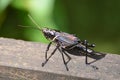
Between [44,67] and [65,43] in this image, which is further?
[65,43]

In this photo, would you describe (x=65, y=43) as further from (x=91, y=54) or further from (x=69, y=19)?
(x=69, y=19)

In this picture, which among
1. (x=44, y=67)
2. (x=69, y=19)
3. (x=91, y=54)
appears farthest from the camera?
(x=69, y=19)

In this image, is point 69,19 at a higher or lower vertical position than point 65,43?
lower

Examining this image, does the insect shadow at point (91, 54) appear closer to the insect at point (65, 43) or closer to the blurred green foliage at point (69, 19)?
the insect at point (65, 43)

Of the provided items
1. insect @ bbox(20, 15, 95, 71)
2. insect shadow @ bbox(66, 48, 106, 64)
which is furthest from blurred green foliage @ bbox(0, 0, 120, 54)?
insect shadow @ bbox(66, 48, 106, 64)

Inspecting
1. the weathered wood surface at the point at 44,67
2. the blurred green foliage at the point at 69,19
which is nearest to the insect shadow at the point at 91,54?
the weathered wood surface at the point at 44,67

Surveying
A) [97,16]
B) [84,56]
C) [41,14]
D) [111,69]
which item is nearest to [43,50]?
[84,56]

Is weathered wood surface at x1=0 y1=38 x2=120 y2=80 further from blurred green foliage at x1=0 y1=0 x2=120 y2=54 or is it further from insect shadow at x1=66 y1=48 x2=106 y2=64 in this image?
blurred green foliage at x1=0 y1=0 x2=120 y2=54

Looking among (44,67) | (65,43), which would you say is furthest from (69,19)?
(44,67)
